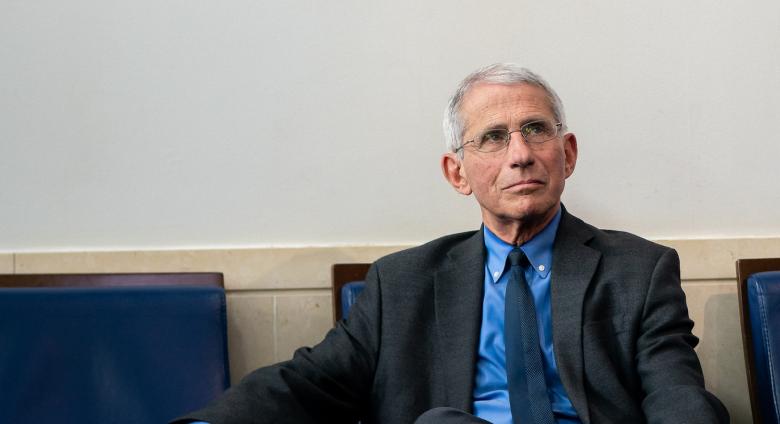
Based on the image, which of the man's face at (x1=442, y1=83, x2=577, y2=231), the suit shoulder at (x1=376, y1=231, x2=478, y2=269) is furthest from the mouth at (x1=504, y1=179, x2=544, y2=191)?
the suit shoulder at (x1=376, y1=231, x2=478, y2=269)

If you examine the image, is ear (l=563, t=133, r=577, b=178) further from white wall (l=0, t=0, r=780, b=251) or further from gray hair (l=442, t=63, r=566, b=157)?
white wall (l=0, t=0, r=780, b=251)

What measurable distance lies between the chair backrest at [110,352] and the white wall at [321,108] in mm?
315

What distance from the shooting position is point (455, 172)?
2273mm

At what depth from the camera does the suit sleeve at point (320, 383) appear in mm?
1854

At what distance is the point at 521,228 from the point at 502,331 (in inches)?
10.0

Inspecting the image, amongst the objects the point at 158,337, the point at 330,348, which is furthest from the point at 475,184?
the point at 158,337

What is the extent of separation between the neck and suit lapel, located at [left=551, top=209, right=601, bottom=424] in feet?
0.13

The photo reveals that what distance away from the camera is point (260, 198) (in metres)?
2.67

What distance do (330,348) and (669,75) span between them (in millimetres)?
1326

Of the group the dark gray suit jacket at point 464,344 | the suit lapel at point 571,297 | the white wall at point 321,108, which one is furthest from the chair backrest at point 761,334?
the suit lapel at point 571,297

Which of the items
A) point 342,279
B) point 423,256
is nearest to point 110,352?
point 342,279

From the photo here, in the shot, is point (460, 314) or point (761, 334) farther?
point (761, 334)

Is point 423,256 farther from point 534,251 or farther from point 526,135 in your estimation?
point 526,135

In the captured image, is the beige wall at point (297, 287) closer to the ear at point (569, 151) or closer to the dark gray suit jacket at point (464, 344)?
the dark gray suit jacket at point (464, 344)
